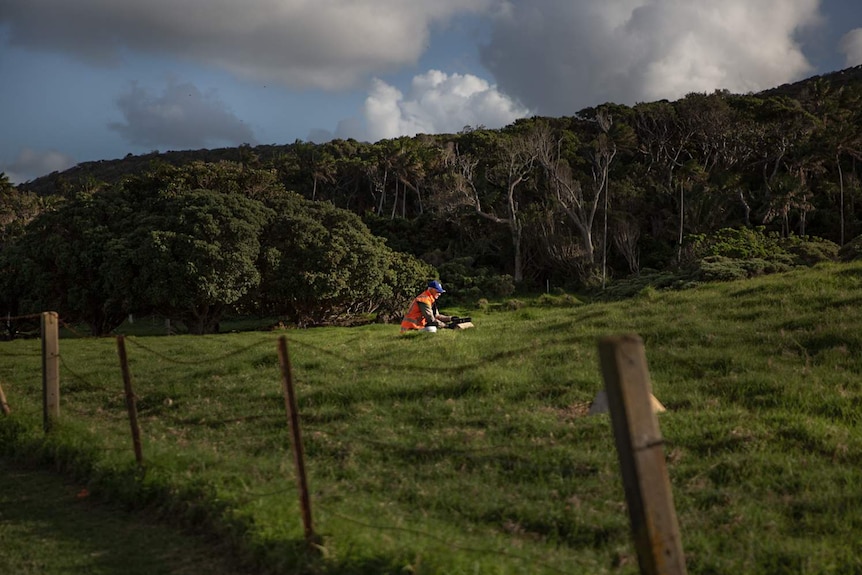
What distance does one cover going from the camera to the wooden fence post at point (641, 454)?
11.7 feet

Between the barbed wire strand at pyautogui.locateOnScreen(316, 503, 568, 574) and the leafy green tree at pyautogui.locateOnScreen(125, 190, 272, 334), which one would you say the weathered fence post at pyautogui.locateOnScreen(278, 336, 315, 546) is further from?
the leafy green tree at pyautogui.locateOnScreen(125, 190, 272, 334)

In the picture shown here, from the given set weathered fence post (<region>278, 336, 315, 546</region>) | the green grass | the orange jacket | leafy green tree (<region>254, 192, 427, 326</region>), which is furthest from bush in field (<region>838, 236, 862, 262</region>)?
the green grass

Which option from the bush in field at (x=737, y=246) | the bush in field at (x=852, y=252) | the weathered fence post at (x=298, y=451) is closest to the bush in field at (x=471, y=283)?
the bush in field at (x=737, y=246)

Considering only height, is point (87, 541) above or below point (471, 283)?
below

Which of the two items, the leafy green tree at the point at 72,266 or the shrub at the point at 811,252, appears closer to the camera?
the shrub at the point at 811,252

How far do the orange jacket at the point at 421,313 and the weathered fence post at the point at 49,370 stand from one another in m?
9.27

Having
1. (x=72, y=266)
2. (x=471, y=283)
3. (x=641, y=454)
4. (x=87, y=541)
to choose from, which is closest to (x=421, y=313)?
(x=87, y=541)

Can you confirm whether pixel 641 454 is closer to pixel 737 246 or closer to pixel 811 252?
pixel 811 252

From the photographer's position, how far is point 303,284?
29.4 metres

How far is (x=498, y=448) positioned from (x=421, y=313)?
10272 millimetres

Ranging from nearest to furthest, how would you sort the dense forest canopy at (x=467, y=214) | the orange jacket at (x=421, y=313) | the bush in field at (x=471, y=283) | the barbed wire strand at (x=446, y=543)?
the barbed wire strand at (x=446, y=543) → the orange jacket at (x=421, y=313) → the dense forest canopy at (x=467, y=214) → the bush in field at (x=471, y=283)

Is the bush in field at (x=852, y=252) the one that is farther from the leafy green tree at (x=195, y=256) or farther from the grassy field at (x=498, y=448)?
the leafy green tree at (x=195, y=256)

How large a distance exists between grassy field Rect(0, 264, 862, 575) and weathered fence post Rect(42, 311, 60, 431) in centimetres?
Result: 31

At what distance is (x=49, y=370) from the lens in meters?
9.12
